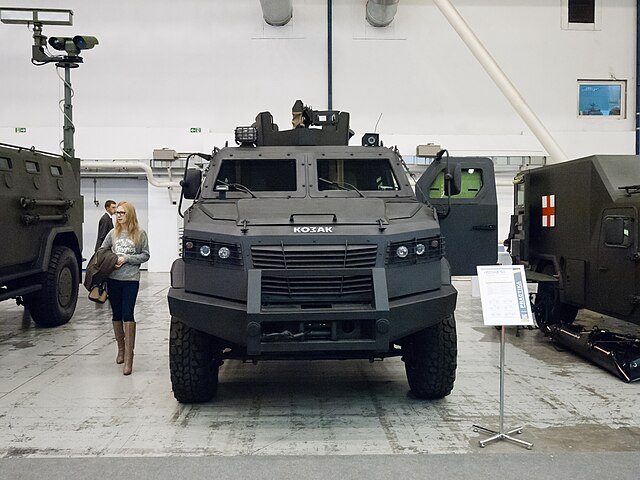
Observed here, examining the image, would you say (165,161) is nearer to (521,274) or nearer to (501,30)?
(501,30)

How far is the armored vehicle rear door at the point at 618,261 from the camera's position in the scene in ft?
19.8

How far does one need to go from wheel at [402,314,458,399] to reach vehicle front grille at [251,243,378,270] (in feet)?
2.78

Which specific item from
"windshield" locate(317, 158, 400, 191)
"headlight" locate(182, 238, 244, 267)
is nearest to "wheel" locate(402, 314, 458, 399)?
"windshield" locate(317, 158, 400, 191)

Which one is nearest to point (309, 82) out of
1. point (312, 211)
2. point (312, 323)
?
point (312, 211)

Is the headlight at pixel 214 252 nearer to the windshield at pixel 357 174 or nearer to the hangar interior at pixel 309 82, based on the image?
the windshield at pixel 357 174

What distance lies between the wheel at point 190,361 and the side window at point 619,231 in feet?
12.8

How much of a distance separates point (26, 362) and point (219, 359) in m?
2.74

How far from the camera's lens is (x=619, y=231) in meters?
6.14

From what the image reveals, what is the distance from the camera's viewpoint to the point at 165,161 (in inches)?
583

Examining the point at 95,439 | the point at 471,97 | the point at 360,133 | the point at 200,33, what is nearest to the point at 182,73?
the point at 200,33

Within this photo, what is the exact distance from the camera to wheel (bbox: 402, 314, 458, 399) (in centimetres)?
496

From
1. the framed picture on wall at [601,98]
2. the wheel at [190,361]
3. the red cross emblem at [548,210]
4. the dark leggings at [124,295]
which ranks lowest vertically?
the wheel at [190,361]

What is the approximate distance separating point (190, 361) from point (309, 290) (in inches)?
45.6

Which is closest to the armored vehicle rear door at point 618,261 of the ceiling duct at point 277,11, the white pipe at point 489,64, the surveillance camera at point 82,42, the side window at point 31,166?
the side window at point 31,166
